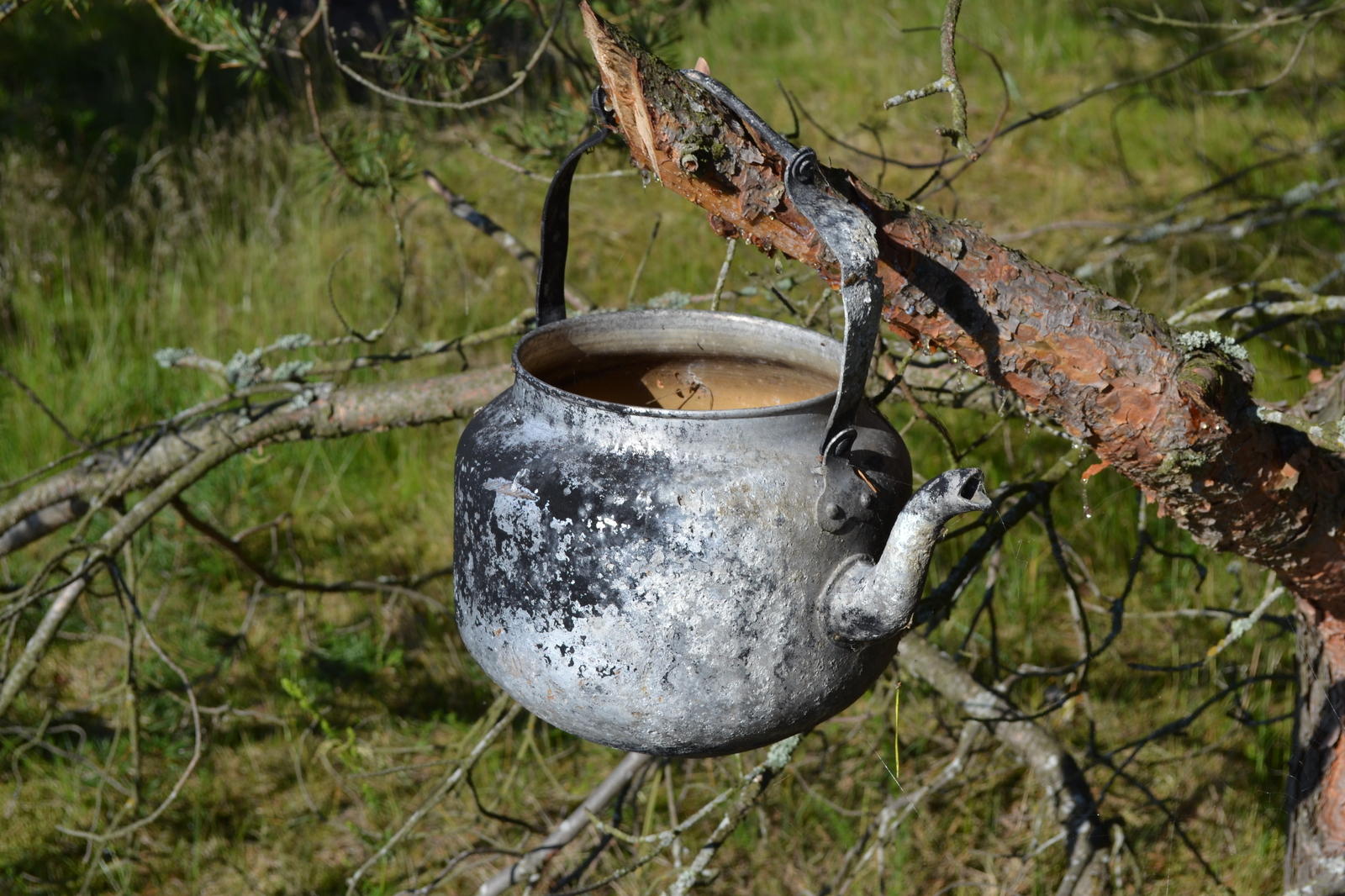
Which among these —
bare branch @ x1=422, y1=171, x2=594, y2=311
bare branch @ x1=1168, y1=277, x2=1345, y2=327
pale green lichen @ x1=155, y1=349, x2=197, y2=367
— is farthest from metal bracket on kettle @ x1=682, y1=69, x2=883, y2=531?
pale green lichen @ x1=155, y1=349, x2=197, y2=367

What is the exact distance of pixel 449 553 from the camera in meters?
3.43

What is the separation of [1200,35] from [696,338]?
4.80 metres

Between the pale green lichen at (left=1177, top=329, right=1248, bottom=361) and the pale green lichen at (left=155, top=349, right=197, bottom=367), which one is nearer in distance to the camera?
the pale green lichen at (left=1177, top=329, right=1248, bottom=361)

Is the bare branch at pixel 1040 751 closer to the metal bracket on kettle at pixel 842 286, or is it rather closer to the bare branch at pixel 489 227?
the metal bracket on kettle at pixel 842 286

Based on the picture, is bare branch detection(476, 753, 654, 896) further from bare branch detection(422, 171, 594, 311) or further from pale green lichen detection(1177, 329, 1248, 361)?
pale green lichen detection(1177, 329, 1248, 361)

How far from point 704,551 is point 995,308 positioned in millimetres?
451

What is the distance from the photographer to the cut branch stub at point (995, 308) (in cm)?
115

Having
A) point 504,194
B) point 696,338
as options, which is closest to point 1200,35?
point 504,194

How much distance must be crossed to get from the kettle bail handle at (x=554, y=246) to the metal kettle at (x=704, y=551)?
238mm

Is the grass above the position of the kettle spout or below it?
below

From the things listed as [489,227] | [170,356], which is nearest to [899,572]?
[489,227]

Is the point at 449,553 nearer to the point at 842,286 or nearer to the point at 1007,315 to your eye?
the point at 1007,315

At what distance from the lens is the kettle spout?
42.0 inches

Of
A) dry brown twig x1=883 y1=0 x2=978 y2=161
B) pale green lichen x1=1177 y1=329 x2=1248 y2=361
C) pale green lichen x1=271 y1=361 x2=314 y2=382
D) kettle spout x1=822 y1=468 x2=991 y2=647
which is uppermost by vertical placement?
dry brown twig x1=883 y1=0 x2=978 y2=161
